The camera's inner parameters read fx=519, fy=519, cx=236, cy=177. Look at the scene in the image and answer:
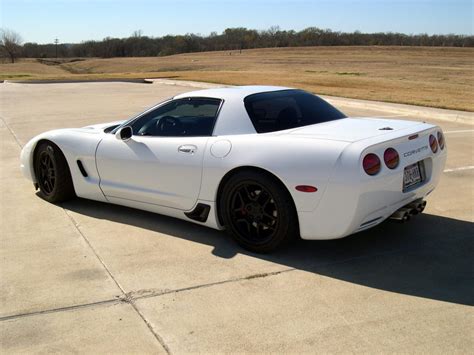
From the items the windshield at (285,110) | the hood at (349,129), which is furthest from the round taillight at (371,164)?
the windshield at (285,110)

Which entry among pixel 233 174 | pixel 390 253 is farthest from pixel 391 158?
pixel 233 174

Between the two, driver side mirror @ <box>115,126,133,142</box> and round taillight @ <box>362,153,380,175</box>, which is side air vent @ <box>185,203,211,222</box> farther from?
round taillight @ <box>362,153,380,175</box>

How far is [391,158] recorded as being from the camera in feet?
12.6

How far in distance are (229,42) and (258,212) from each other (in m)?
179

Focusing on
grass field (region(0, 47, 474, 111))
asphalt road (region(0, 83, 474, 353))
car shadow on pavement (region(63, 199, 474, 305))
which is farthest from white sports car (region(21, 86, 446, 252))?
grass field (region(0, 47, 474, 111))

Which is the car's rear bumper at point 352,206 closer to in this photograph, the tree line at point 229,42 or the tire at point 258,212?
the tire at point 258,212

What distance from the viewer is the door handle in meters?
4.39

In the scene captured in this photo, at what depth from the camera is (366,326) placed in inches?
120

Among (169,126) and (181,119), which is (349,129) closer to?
(181,119)

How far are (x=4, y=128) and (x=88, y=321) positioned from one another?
31.8 ft

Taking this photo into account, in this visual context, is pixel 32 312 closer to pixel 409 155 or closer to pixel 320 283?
pixel 320 283

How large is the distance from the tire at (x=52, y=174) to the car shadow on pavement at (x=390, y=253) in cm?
48

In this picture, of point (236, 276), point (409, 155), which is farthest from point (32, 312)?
point (409, 155)

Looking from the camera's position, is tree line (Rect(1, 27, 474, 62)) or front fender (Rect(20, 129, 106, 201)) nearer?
front fender (Rect(20, 129, 106, 201))
